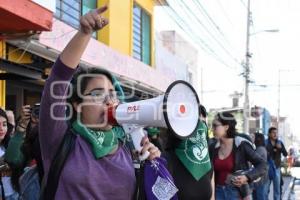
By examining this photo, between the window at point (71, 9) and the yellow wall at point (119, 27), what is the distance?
2.07ft

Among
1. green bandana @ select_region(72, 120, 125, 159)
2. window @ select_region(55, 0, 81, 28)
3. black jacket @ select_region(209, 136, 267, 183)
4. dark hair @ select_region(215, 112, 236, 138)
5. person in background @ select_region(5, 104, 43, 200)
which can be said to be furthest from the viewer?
window @ select_region(55, 0, 81, 28)

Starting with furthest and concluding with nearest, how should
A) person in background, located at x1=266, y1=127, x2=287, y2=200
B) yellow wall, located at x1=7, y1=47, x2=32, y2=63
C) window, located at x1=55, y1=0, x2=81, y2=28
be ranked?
1. person in background, located at x1=266, y1=127, x2=287, y2=200
2. window, located at x1=55, y1=0, x2=81, y2=28
3. yellow wall, located at x1=7, y1=47, x2=32, y2=63

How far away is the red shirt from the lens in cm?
542

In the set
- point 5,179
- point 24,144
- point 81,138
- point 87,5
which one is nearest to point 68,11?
point 87,5

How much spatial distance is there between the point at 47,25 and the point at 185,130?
5.55 meters

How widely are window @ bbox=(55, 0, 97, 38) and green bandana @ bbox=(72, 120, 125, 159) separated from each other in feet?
26.4

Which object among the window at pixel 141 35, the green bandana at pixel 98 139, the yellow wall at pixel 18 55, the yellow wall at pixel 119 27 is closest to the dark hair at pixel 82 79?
the green bandana at pixel 98 139

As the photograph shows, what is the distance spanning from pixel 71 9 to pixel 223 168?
6.55 m

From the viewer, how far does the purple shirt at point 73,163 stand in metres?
2.07

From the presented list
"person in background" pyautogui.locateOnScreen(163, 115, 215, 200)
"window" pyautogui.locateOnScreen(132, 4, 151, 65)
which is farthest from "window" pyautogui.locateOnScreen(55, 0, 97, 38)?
"person in background" pyautogui.locateOnScreen(163, 115, 215, 200)

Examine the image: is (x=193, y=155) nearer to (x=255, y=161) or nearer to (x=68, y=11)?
(x=255, y=161)

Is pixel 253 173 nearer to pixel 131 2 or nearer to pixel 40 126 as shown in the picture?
pixel 40 126

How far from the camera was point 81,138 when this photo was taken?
221 cm

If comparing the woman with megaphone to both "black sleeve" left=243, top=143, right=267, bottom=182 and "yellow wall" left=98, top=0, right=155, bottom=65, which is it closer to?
"black sleeve" left=243, top=143, right=267, bottom=182
